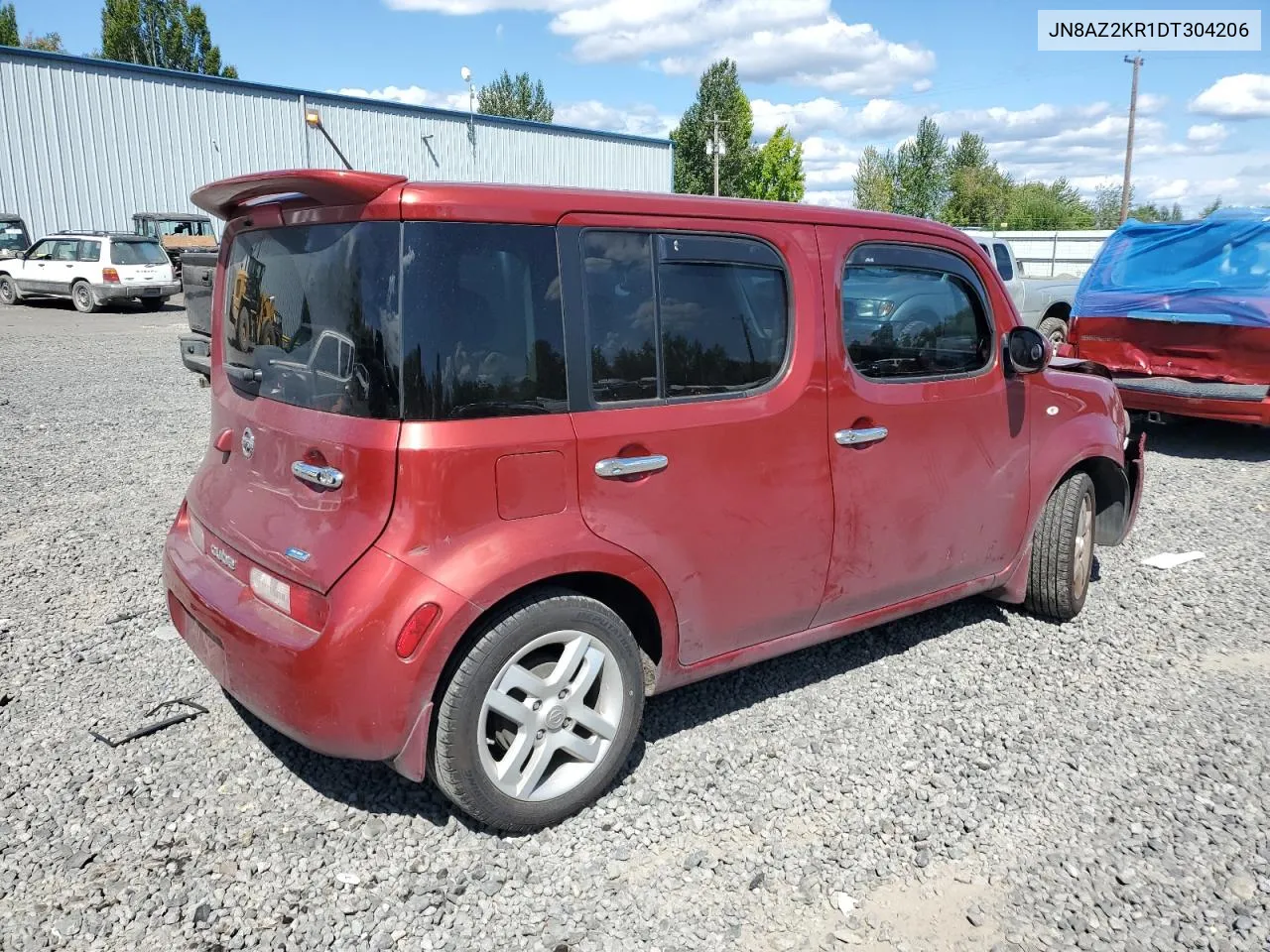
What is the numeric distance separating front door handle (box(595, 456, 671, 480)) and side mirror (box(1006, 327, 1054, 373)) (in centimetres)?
184

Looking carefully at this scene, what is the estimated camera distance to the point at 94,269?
20.8 m

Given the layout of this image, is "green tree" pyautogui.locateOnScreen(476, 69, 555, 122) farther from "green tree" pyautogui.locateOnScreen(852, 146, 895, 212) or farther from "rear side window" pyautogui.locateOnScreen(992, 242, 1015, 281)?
"rear side window" pyautogui.locateOnScreen(992, 242, 1015, 281)

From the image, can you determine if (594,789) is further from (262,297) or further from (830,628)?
(262,297)

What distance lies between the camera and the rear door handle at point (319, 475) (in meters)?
2.65

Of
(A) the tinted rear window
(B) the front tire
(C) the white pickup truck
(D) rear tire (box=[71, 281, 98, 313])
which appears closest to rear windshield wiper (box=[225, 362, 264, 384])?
(A) the tinted rear window

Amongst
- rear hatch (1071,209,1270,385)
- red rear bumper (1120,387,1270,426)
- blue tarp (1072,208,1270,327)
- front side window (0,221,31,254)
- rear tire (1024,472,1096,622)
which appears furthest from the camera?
front side window (0,221,31,254)

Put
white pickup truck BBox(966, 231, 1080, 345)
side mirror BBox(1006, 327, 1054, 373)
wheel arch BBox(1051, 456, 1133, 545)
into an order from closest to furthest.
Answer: side mirror BBox(1006, 327, 1054, 373) < wheel arch BBox(1051, 456, 1133, 545) < white pickup truck BBox(966, 231, 1080, 345)

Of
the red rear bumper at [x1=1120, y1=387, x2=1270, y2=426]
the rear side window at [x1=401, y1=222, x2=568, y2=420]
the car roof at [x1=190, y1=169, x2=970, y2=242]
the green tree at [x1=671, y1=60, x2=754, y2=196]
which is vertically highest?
the green tree at [x1=671, y1=60, x2=754, y2=196]

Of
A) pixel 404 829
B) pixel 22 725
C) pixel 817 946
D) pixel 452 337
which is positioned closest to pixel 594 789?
pixel 404 829

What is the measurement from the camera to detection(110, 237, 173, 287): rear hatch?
822 inches

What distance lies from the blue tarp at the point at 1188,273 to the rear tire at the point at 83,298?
66.1ft

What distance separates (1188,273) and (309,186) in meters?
8.64

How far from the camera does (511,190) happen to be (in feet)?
9.04

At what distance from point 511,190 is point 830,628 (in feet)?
6.60
